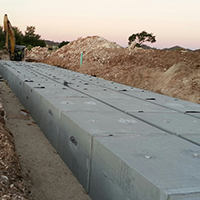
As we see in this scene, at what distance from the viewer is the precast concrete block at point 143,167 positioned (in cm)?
233

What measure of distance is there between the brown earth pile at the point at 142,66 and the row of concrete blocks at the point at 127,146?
8.37 metres

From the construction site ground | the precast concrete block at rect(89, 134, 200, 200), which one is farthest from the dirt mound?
the precast concrete block at rect(89, 134, 200, 200)

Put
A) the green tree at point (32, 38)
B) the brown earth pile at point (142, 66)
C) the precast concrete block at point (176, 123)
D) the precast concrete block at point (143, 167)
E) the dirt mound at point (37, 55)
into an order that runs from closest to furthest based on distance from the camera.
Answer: the precast concrete block at point (143, 167) < the precast concrete block at point (176, 123) < the brown earth pile at point (142, 66) < the dirt mound at point (37, 55) < the green tree at point (32, 38)

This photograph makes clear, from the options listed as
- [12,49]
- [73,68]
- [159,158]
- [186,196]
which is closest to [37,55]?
[73,68]

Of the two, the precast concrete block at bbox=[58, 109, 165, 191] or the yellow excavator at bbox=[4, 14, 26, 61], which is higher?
the yellow excavator at bbox=[4, 14, 26, 61]

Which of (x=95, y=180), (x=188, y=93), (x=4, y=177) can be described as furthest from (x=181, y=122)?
(x=188, y=93)

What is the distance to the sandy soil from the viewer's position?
312 cm

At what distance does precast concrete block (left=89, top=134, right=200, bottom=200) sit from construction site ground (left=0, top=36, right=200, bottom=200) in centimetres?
81

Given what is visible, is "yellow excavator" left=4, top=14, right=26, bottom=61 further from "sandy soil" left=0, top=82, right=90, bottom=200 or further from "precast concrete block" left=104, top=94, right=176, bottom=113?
"precast concrete block" left=104, top=94, right=176, bottom=113

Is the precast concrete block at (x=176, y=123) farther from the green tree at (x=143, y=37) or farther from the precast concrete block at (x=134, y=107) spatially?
the green tree at (x=143, y=37)

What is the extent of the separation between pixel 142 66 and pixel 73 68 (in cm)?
894

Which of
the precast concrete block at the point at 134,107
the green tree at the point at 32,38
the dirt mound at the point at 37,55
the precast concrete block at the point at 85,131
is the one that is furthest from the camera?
the green tree at the point at 32,38

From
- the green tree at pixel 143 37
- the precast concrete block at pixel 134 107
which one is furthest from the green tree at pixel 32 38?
the precast concrete block at pixel 134 107

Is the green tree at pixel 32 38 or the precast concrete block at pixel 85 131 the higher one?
the green tree at pixel 32 38
